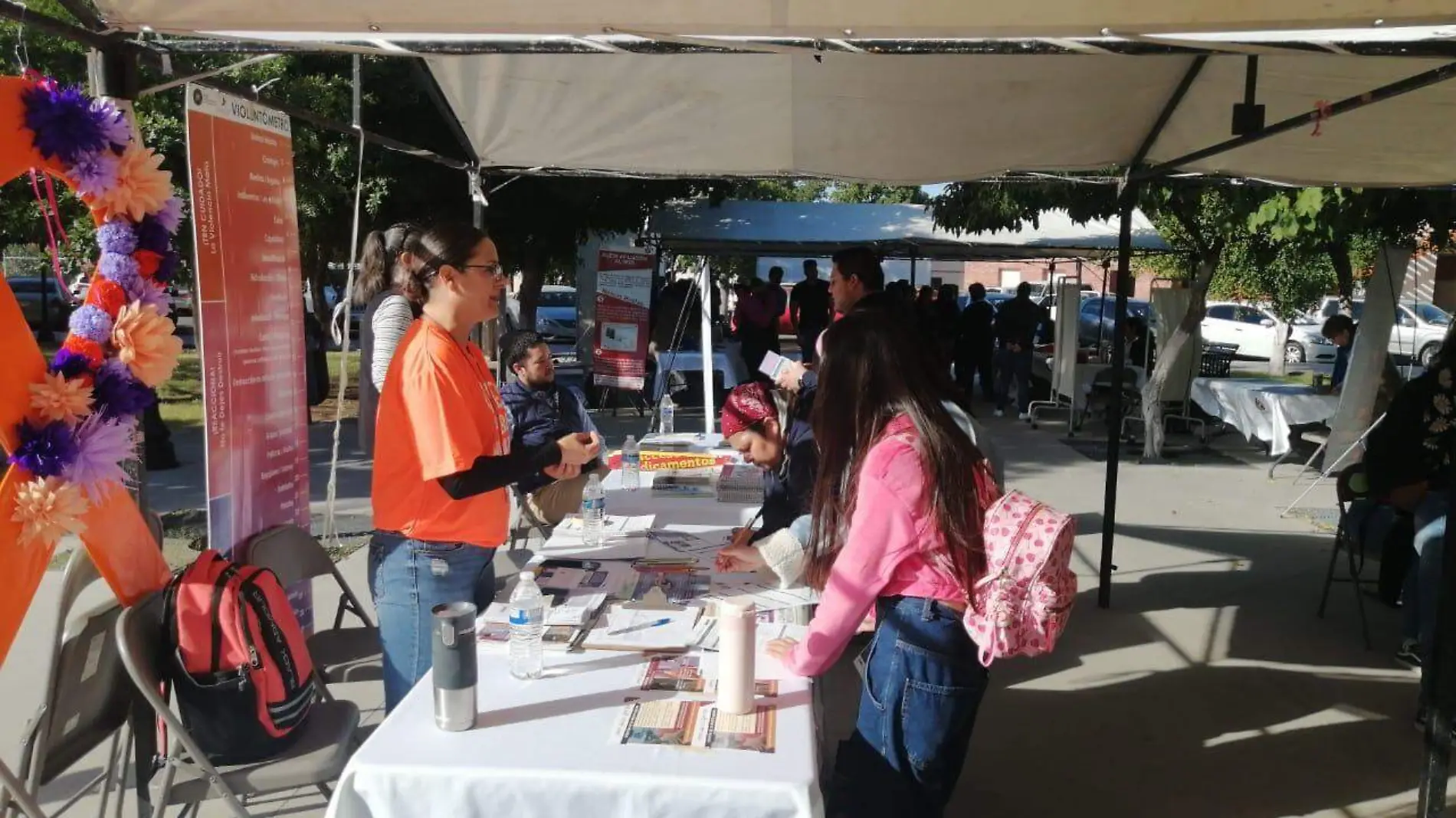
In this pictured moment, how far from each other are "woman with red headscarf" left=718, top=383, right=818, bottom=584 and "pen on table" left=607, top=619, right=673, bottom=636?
338 millimetres

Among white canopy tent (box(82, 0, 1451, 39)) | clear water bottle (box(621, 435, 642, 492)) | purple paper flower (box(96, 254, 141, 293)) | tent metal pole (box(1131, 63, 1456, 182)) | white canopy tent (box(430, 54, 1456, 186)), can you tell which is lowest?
clear water bottle (box(621, 435, 642, 492))

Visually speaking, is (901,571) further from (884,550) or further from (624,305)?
(624,305)

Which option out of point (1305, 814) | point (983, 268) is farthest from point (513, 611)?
point (983, 268)

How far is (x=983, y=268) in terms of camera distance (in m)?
46.7

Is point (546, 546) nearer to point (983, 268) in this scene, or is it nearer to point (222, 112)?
point (222, 112)

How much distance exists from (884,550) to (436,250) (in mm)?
1309

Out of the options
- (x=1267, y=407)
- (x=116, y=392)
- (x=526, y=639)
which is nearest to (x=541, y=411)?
(x=116, y=392)

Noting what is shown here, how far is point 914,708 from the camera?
2080 millimetres

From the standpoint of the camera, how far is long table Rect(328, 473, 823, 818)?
67.5 inches

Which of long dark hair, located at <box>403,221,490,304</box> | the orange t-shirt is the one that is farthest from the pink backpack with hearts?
long dark hair, located at <box>403,221,490,304</box>

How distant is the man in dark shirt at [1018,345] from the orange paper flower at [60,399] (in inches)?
443

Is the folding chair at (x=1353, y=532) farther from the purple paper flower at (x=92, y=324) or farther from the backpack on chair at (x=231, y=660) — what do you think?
the purple paper flower at (x=92, y=324)

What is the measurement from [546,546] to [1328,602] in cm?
438

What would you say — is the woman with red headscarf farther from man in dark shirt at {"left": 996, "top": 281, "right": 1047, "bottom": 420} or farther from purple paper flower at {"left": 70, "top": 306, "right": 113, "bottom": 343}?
man in dark shirt at {"left": 996, "top": 281, "right": 1047, "bottom": 420}
